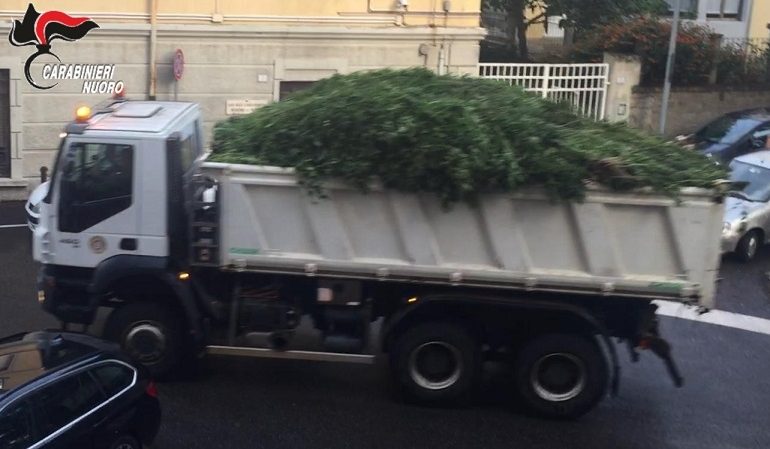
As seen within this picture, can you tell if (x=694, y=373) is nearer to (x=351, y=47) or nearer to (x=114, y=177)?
(x=114, y=177)

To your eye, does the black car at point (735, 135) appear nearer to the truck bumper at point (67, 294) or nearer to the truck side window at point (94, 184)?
the truck side window at point (94, 184)

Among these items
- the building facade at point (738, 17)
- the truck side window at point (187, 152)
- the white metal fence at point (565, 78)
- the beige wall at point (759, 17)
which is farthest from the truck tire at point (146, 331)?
the beige wall at point (759, 17)

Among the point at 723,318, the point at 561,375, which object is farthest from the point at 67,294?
the point at 723,318

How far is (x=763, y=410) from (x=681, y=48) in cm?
1508

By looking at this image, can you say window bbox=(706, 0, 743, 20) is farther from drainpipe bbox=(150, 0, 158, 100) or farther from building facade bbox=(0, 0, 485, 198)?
drainpipe bbox=(150, 0, 158, 100)

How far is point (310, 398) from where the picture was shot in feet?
30.0

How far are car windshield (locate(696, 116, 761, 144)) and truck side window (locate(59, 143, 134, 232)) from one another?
1435cm

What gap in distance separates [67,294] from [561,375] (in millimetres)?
4664

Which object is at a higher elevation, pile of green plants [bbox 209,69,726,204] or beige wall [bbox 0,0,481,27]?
beige wall [bbox 0,0,481,27]

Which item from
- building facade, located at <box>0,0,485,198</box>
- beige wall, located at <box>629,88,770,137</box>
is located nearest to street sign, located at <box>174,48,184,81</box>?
building facade, located at <box>0,0,485,198</box>

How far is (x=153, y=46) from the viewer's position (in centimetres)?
1730

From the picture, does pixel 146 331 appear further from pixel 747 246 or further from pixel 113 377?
pixel 747 246

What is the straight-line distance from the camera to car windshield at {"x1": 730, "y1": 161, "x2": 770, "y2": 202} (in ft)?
49.7

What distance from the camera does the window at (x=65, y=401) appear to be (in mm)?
6383
